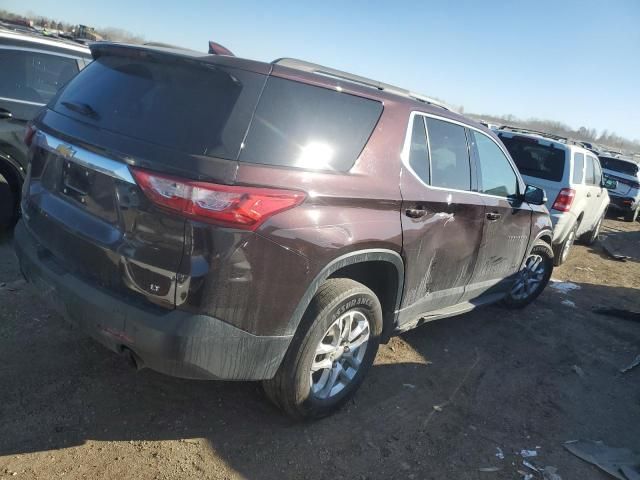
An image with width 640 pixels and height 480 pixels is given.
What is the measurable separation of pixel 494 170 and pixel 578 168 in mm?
4119

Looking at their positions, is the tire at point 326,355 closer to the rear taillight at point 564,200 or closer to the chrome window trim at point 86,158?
the chrome window trim at point 86,158

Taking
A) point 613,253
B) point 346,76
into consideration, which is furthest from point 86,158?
point 613,253

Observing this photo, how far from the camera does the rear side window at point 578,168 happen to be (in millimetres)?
7418

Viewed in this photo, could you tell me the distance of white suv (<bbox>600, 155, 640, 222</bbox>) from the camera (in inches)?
573

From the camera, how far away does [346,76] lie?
3209mm

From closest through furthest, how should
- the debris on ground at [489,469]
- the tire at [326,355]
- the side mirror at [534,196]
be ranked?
the tire at [326,355], the debris on ground at [489,469], the side mirror at [534,196]

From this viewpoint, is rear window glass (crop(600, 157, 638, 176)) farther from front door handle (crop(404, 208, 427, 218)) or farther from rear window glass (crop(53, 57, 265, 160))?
rear window glass (crop(53, 57, 265, 160))

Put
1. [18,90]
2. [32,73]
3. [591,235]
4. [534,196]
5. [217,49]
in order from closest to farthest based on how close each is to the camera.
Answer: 1. [217,49]
2. [534,196]
3. [18,90]
4. [32,73]
5. [591,235]

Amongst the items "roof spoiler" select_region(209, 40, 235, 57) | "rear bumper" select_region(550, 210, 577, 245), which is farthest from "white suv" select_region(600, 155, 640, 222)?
"roof spoiler" select_region(209, 40, 235, 57)

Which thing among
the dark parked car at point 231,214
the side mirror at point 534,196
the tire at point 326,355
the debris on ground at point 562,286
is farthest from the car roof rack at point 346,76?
the debris on ground at point 562,286

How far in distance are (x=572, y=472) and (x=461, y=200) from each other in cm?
189

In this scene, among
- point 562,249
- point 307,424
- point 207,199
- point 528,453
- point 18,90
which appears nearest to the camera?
point 207,199

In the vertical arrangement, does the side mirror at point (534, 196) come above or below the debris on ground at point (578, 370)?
above

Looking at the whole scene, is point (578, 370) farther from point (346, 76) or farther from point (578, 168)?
point (578, 168)
